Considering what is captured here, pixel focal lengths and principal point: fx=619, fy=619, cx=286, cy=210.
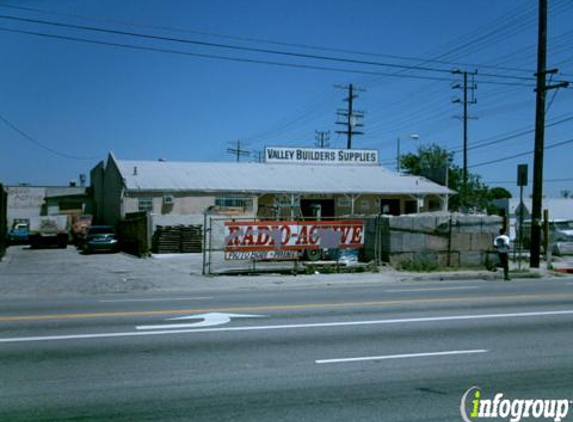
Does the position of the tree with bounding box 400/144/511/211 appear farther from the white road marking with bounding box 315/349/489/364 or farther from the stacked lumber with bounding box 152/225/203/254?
the white road marking with bounding box 315/349/489/364

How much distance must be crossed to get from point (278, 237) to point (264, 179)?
20.4 meters

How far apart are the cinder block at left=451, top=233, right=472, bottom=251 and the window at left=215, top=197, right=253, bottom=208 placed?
57.7 ft

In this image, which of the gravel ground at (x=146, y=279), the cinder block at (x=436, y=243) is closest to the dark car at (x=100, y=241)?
the gravel ground at (x=146, y=279)

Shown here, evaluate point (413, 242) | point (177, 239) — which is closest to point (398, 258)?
point (413, 242)

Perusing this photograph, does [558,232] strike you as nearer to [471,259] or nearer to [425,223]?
[471,259]

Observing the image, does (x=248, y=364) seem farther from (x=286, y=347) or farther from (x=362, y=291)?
(x=362, y=291)

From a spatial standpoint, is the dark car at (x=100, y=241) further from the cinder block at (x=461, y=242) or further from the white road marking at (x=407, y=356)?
the white road marking at (x=407, y=356)

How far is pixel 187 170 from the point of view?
4134cm

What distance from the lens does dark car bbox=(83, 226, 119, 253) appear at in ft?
107

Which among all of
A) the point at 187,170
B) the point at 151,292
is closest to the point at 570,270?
the point at 151,292

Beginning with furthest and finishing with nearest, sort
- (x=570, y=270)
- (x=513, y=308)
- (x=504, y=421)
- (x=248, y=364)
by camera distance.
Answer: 1. (x=570, y=270)
2. (x=513, y=308)
3. (x=248, y=364)
4. (x=504, y=421)

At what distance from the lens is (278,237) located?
2086 cm

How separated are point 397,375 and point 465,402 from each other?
110cm

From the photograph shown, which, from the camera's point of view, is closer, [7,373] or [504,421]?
[504,421]
